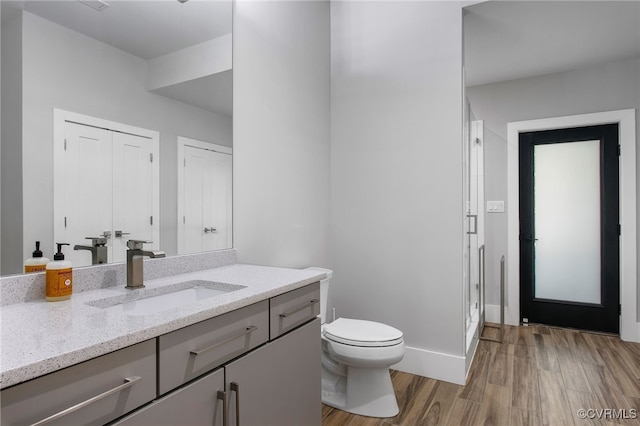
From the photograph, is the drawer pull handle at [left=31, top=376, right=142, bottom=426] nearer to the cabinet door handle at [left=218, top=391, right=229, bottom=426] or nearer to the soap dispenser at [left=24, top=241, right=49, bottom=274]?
the cabinet door handle at [left=218, top=391, right=229, bottom=426]

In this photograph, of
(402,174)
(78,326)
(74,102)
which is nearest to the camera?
(78,326)

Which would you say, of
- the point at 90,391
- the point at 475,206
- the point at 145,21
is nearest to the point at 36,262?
the point at 90,391

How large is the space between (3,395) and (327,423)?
5.30 ft

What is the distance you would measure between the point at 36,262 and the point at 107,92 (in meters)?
0.64

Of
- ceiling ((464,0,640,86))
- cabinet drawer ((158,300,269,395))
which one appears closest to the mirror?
cabinet drawer ((158,300,269,395))

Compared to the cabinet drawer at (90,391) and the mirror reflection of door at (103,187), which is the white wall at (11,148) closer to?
the mirror reflection of door at (103,187)

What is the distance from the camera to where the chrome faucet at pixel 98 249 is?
1230mm

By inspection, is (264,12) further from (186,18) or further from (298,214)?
(298,214)

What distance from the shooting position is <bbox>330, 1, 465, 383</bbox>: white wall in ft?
7.57

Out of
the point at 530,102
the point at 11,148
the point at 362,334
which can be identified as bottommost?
the point at 362,334

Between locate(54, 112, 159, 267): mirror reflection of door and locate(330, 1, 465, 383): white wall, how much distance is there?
1564 mm

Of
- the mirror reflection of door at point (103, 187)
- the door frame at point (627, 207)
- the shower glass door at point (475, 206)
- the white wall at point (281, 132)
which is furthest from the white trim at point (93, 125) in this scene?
the door frame at point (627, 207)

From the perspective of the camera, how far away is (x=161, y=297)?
1.29 meters

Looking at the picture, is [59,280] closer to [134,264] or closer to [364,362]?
[134,264]
